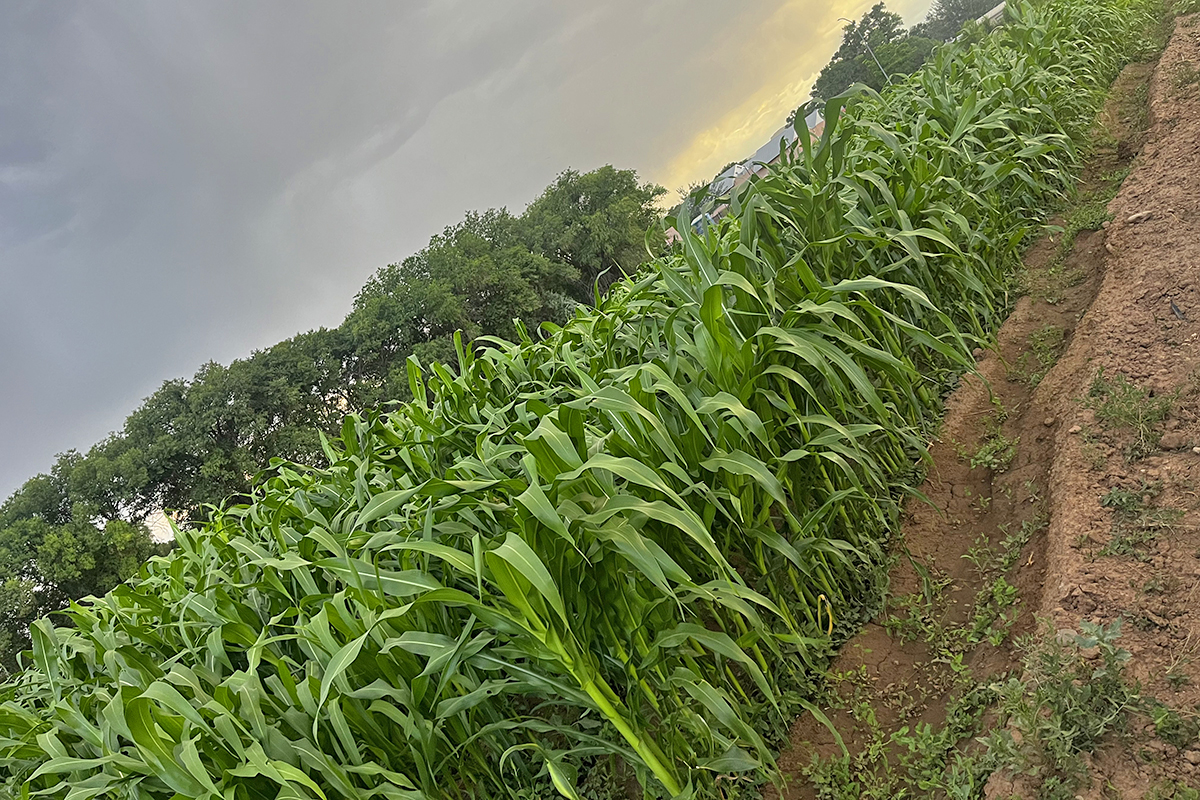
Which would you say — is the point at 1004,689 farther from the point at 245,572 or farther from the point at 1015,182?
the point at 1015,182

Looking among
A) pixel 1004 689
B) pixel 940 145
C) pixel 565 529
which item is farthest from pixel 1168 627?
pixel 940 145

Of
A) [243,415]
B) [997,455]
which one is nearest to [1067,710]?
[997,455]

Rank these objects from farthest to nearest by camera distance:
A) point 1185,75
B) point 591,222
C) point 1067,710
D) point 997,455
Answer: point 591,222, point 1185,75, point 997,455, point 1067,710

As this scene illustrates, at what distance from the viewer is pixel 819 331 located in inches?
66.8

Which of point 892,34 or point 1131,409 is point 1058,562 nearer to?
point 1131,409

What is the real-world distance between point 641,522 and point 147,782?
123cm

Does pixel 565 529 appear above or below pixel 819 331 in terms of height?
above

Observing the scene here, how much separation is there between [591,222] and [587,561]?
1690 cm

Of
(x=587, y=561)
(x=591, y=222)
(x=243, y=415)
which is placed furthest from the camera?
(x=591, y=222)

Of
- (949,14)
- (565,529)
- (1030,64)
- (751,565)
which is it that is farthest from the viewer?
(949,14)

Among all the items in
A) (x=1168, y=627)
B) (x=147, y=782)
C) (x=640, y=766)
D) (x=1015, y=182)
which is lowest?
(x=1168, y=627)

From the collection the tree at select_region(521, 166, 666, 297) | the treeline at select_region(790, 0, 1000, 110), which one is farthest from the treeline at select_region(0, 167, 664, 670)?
the treeline at select_region(790, 0, 1000, 110)

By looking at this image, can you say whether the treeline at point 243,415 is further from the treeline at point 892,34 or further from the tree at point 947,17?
the tree at point 947,17

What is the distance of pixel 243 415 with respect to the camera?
44.4 feet
